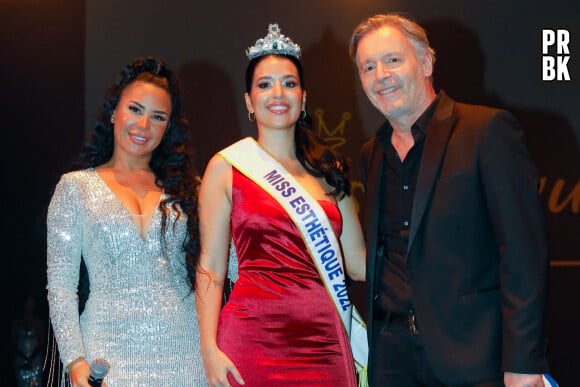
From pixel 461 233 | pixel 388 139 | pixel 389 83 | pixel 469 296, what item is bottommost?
pixel 469 296

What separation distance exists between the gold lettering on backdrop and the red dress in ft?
6.43

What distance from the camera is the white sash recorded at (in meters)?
2.40

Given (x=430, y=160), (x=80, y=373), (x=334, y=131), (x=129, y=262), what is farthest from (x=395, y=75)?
(x=334, y=131)

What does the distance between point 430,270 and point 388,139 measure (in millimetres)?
426

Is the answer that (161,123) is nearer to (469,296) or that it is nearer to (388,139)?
(388,139)

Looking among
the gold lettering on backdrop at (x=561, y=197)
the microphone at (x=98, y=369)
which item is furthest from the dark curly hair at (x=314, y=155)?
the gold lettering on backdrop at (x=561, y=197)

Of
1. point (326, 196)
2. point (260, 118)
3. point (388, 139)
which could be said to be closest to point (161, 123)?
point (260, 118)

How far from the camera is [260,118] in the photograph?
248 cm

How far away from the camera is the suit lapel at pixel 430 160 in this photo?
186 cm

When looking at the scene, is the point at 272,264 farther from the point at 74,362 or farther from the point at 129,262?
the point at 74,362

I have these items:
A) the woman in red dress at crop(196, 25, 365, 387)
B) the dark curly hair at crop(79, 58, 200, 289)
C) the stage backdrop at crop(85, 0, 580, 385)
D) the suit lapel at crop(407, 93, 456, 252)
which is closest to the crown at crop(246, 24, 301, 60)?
the woman in red dress at crop(196, 25, 365, 387)

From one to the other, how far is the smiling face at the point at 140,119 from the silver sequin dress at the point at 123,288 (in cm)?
17

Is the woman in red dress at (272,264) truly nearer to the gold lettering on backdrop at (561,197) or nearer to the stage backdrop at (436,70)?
the stage backdrop at (436,70)

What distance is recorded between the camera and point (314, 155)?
2.57m
